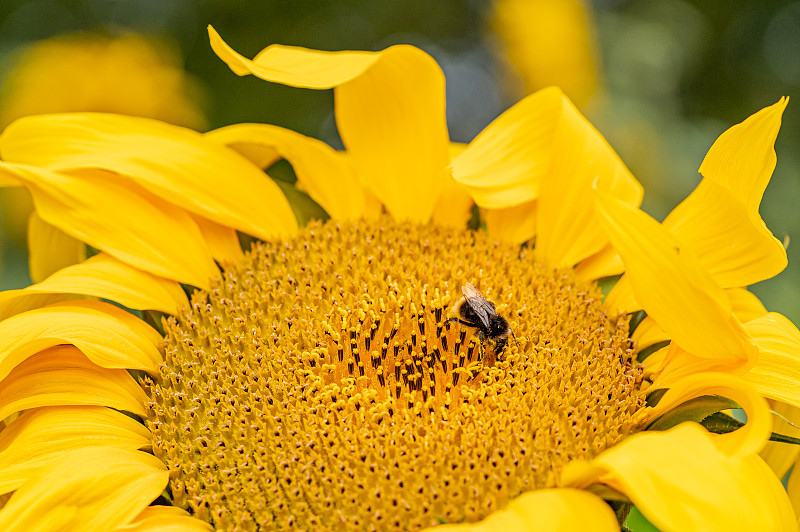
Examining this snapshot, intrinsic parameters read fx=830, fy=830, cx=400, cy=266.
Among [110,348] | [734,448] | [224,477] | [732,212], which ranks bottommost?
[224,477]

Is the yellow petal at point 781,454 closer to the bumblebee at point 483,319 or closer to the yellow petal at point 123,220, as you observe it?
the bumblebee at point 483,319

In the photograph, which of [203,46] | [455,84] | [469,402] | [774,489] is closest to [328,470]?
[469,402]

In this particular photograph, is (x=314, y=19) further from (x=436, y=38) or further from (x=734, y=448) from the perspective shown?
(x=734, y=448)

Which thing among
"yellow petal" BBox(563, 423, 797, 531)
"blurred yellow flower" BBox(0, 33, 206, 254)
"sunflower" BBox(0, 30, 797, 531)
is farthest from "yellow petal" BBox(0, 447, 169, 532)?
"blurred yellow flower" BBox(0, 33, 206, 254)

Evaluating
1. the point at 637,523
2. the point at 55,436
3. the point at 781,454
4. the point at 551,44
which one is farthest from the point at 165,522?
the point at 551,44

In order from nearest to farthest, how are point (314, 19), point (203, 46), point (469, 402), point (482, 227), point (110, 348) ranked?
point (469, 402), point (110, 348), point (482, 227), point (203, 46), point (314, 19)

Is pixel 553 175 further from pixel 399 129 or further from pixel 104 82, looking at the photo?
pixel 104 82
